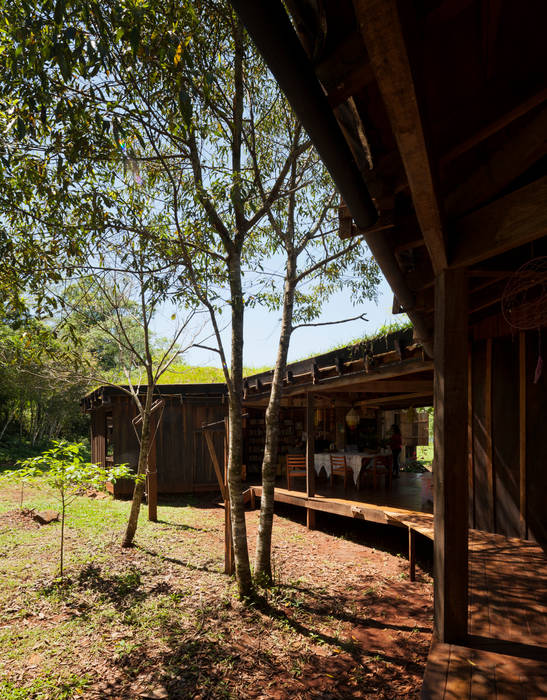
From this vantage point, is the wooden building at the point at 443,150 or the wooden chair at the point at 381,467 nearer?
the wooden building at the point at 443,150

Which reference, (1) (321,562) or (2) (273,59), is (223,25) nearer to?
(2) (273,59)

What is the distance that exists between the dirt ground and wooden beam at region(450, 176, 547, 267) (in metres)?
3.42

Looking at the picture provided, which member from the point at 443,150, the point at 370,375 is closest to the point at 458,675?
the point at 443,150

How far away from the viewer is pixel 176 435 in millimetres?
12062

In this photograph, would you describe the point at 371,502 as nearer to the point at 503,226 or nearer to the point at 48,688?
the point at 48,688

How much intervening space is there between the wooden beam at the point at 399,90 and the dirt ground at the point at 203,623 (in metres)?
3.73

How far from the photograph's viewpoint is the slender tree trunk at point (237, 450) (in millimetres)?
5078

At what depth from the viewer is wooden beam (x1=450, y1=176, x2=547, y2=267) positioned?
2.10 metres

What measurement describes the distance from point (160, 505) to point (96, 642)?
6806mm

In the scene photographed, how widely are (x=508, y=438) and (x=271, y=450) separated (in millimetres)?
2977

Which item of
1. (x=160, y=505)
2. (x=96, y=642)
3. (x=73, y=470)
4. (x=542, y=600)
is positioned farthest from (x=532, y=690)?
(x=160, y=505)

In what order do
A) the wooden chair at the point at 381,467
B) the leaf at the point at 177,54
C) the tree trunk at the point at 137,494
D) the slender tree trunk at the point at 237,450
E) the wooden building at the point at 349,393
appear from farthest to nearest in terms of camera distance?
the wooden chair at the point at 381,467 < the tree trunk at the point at 137,494 < the wooden building at the point at 349,393 < the slender tree trunk at the point at 237,450 < the leaf at the point at 177,54

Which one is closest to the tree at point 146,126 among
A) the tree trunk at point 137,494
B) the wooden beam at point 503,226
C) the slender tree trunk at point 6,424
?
the wooden beam at point 503,226

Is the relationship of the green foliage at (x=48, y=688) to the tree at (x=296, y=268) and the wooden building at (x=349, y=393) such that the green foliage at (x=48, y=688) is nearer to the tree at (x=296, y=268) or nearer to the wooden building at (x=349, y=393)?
the tree at (x=296, y=268)
